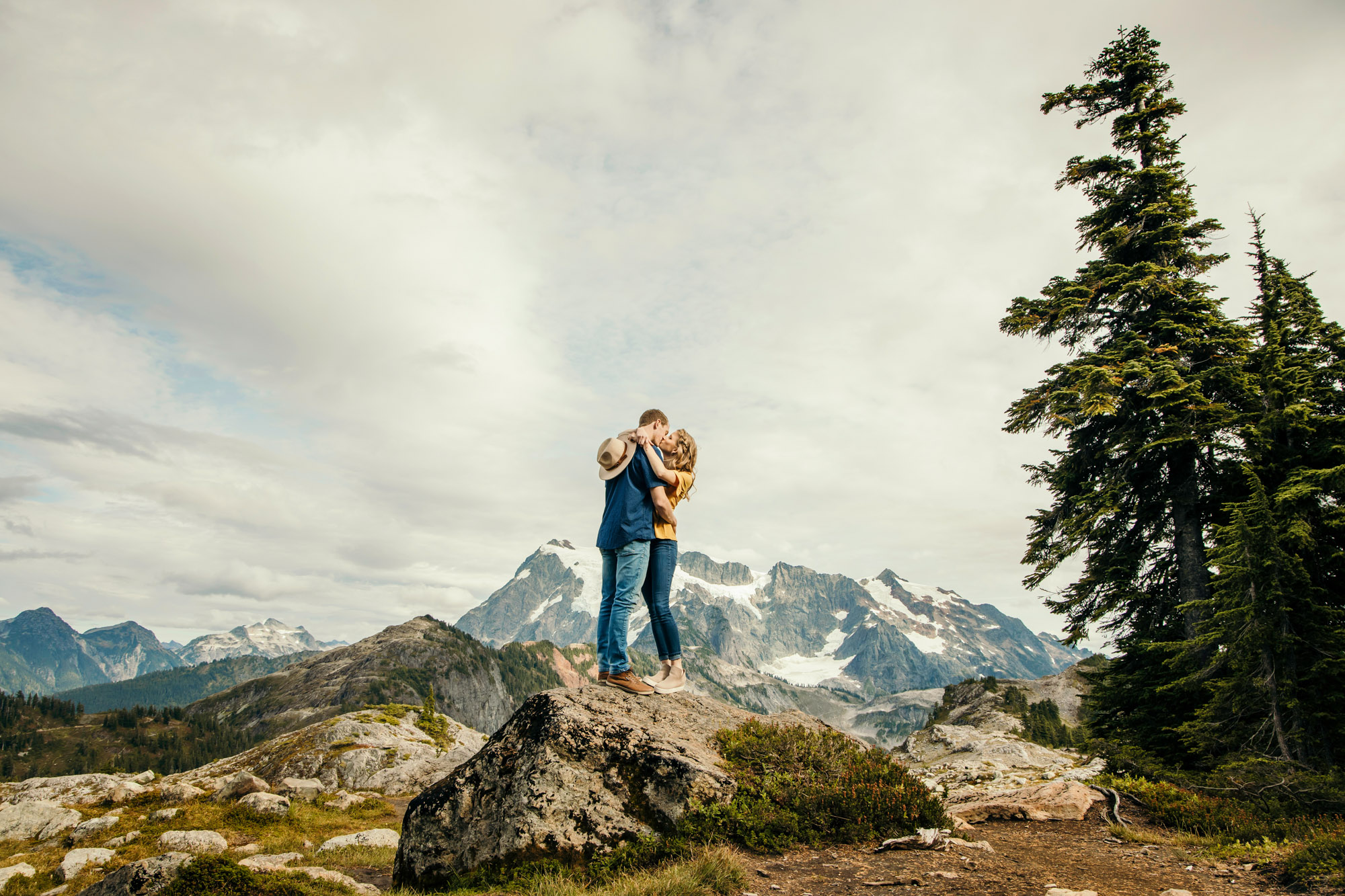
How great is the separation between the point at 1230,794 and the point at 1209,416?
8.87 metres

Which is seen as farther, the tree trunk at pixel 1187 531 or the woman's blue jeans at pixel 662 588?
the tree trunk at pixel 1187 531

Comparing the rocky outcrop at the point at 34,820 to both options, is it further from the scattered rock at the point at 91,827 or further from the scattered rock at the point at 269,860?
the scattered rock at the point at 269,860

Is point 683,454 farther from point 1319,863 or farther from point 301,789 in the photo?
point 301,789

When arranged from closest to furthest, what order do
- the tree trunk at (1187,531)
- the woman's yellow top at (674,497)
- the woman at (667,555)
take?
the woman at (667,555), the woman's yellow top at (674,497), the tree trunk at (1187,531)

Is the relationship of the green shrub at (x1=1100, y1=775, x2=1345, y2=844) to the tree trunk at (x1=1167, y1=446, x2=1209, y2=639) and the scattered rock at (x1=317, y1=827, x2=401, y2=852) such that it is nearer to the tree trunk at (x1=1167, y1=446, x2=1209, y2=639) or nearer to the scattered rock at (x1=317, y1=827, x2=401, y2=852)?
the tree trunk at (x1=1167, y1=446, x2=1209, y2=639)

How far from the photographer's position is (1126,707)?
1566cm

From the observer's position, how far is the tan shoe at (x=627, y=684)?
9.32 metres

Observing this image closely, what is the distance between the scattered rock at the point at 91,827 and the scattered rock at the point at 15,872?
327 centimetres

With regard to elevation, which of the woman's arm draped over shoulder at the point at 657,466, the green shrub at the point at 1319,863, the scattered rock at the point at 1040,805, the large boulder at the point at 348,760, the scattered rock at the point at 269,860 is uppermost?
the woman's arm draped over shoulder at the point at 657,466

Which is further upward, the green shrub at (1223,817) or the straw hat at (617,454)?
the straw hat at (617,454)

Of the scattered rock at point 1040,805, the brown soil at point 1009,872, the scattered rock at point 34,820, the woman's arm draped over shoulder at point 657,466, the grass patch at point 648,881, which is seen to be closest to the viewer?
the grass patch at point 648,881

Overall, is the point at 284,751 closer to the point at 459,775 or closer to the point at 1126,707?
the point at 459,775

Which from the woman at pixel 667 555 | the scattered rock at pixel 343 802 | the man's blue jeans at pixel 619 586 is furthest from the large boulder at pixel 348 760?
the man's blue jeans at pixel 619 586

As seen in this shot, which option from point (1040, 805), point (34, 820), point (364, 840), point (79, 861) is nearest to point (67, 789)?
point (34, 820)
